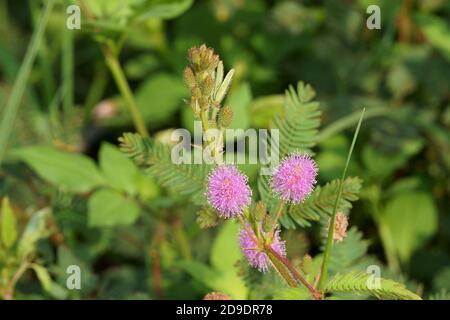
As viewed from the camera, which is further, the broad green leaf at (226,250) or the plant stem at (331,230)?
the broad green leaf at (226,250)

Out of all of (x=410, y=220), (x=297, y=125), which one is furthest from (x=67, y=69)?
(x=297, y=125)

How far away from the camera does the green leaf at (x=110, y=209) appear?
174 centimetres

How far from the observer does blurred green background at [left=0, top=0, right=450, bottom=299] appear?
178 centimetres

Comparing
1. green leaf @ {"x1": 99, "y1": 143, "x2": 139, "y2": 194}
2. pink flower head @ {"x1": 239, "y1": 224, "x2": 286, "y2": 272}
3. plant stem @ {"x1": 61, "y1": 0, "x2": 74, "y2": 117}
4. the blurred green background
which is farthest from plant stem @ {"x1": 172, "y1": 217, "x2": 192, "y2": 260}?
pink flower head @ {"x1": 239, "y1": 224, "x2": 286, "y2": 272}

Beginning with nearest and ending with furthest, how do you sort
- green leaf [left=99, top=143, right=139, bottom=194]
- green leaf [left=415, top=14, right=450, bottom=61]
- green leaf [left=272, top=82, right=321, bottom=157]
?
green leaf [left=272, top=82, right=321, bottom=157]
green leaf [left=99, top=143, right=139, bottom=194]
green leaf [left=415, top=14, right=450, bottom=61]

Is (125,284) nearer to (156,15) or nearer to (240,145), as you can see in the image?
(240,145)

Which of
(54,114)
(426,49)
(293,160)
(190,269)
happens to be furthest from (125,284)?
(426,49)

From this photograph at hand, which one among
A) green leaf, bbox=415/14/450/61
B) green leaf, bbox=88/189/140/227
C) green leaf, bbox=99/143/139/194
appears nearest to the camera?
green leaf, bbox=88/189/140/227

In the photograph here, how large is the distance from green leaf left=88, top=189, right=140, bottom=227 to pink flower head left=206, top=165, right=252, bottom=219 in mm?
617

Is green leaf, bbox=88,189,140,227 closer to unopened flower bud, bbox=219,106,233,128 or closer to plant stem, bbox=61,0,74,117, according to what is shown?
plant stem, bbox=61,0,74,117

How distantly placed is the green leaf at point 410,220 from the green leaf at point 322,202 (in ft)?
3.34

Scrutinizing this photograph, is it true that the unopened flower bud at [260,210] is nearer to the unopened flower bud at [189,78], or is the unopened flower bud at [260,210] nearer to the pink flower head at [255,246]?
the pink flower head at [255,246]

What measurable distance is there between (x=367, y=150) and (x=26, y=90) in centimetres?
102

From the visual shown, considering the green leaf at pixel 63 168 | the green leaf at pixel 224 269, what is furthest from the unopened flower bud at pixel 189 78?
the green leaf at pixel 63 168
